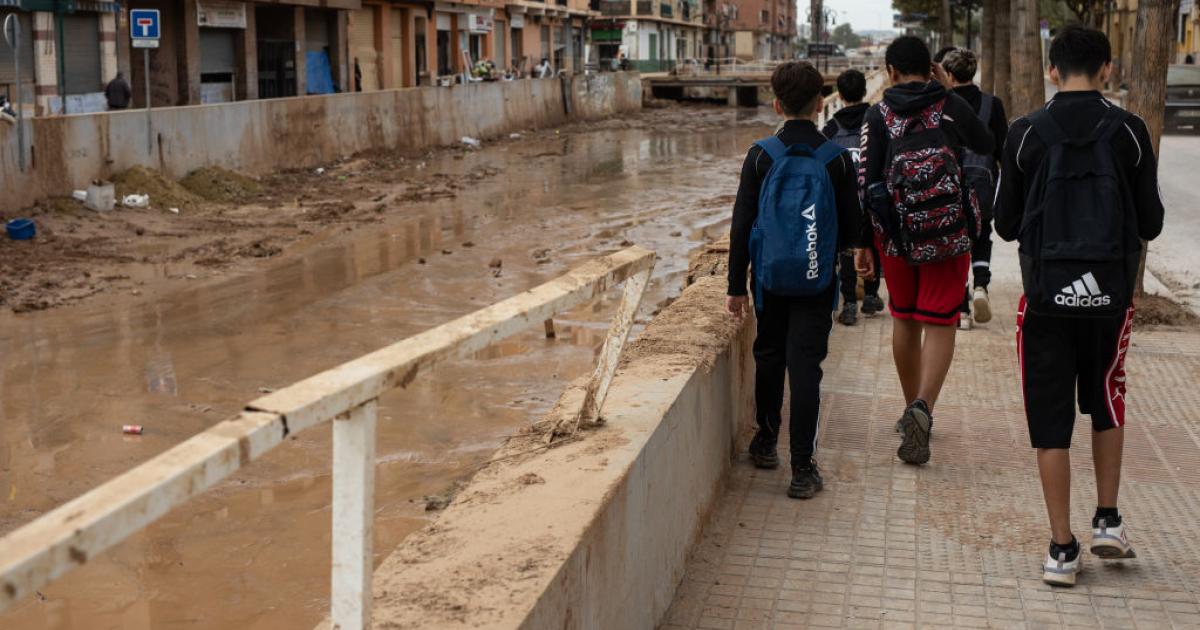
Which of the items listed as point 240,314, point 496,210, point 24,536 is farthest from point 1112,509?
point 496,210

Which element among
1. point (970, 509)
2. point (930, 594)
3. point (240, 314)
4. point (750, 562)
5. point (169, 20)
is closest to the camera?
point (930, 594)

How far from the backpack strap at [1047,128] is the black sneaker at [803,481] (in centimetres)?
157

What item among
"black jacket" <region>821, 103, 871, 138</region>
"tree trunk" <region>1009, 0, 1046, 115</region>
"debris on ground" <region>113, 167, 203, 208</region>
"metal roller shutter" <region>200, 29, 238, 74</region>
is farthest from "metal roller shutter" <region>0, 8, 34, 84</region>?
"black jacket" <region>821, 103, 871, 138</region>

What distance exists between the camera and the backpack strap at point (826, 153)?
5.09 m

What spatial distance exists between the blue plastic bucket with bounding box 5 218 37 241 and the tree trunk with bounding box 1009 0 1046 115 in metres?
12.1

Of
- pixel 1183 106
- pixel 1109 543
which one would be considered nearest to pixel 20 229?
pixel 1109 543

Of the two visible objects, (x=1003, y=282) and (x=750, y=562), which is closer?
(x=750, y=562)

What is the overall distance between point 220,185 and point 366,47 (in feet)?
81.6

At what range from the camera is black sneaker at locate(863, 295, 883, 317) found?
9.17 meters

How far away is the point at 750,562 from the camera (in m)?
4.73

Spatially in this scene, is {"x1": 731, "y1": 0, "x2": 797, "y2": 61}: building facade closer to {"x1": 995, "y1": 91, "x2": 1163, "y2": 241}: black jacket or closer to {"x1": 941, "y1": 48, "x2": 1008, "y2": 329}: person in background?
{"x1": 941, "y1": 48, "x2": 1008, "y2": 329}: person in background

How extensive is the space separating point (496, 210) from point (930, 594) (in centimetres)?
1758

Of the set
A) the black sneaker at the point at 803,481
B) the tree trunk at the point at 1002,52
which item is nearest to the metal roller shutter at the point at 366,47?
the tree trunk at the point at 1002,52

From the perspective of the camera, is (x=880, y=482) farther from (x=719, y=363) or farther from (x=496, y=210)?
(x=496, y=210)
